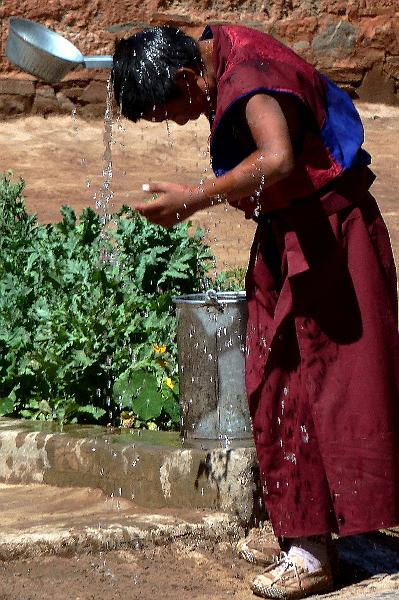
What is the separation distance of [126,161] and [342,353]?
25.7 feet

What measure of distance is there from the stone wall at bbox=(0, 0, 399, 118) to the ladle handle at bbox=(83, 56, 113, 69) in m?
8.17

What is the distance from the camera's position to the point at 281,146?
3.17 metres

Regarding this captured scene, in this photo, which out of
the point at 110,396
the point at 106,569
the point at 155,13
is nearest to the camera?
the point at 106,569

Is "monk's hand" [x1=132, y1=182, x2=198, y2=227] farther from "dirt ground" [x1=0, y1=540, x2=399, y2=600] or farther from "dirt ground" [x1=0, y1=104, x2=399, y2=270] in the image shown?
"dirt ground" [x1=0, y1=104, x2=399, y2=270]

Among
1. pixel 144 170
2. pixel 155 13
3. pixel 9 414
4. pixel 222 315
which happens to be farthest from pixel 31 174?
pixel 222 315

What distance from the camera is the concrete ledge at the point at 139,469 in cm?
401

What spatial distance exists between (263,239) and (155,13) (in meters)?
9.23

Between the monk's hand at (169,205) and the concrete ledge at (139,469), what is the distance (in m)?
1.00

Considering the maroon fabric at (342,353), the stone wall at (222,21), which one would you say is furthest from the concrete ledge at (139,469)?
the stone wall at (222,21)

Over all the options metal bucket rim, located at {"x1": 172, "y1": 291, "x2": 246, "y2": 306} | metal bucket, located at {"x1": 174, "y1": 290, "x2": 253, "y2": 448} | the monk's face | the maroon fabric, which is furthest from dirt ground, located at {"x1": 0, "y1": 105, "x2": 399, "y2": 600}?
the monk's face

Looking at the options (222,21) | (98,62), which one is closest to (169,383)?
(98,62)

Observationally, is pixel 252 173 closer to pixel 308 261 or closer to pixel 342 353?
pixel 308 261

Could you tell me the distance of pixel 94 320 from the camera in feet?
15.6

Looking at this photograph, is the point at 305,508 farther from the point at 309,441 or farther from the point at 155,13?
the point at 155,13
